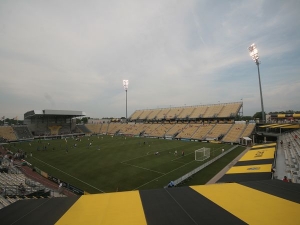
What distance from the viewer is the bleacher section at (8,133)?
5153cm

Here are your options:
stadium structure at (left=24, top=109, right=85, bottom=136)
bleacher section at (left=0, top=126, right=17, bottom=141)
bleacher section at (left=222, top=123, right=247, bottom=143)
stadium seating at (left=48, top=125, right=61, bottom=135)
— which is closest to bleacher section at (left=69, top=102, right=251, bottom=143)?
bleacher section at (left=222, top=123, right=247, bottom=143)

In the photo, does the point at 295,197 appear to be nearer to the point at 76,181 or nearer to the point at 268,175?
the point at 268,175

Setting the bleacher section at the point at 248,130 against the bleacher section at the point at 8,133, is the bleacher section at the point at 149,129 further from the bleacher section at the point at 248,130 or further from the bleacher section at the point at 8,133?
the bleacher section at the point at 8,133

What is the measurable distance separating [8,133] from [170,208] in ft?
215

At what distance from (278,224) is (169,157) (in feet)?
79.6

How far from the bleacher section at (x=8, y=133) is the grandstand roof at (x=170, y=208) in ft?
191

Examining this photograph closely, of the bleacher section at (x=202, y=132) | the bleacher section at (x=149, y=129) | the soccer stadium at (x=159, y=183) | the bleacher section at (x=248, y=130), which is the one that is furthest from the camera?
the bleacher section at (x=149, y=129)

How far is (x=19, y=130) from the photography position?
189 ft

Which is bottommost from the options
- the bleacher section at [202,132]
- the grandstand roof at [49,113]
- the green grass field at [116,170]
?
the green grass field at [116,170]

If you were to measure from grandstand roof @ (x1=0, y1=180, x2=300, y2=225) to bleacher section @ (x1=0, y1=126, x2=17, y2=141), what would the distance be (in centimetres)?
5836

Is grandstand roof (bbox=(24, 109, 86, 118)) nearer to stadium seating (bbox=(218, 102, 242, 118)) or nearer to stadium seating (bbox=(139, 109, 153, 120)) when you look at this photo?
stadium seating (bbox=(139, 109, 153, 120))

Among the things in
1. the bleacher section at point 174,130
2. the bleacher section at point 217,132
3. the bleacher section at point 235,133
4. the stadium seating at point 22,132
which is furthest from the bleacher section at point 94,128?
the bleacher section at point 235,133

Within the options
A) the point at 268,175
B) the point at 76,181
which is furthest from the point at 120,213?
the point at 76,181

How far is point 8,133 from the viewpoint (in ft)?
176
